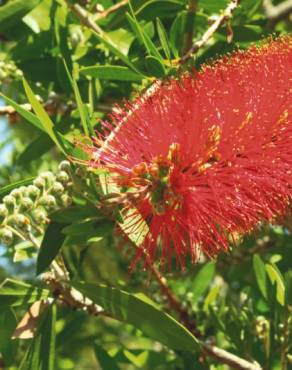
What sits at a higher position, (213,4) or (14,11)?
(14,11)

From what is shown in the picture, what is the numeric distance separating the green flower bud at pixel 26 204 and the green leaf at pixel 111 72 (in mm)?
436

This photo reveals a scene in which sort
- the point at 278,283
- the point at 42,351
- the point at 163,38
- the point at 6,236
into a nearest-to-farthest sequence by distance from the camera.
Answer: the point at 6,236 → the point at 42,351 → the point at 163,38 → the point at 278,283

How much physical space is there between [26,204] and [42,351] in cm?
44

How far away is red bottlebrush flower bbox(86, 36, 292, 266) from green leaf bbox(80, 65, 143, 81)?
0.43 feet

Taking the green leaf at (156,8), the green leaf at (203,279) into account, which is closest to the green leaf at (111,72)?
the green leaf at (156,8)

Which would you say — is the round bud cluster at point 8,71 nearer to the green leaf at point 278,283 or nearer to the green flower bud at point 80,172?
the green flower bud at point 80,172

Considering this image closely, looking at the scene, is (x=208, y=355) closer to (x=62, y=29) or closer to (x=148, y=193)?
(x=148, y=193)

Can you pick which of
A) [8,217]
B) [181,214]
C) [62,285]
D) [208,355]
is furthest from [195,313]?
[8,217]

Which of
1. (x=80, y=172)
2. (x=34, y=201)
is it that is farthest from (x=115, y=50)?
(x=34, y=201)

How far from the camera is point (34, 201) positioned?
1789mm

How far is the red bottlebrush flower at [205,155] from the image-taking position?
1.69 metres

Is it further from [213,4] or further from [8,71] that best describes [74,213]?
[213,4]

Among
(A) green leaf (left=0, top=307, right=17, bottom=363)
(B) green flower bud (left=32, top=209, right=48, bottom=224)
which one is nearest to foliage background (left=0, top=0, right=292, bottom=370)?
A: (A) green leaf (left=0, top=307, right=17, bottom=363)

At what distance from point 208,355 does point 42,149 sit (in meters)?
0.89
